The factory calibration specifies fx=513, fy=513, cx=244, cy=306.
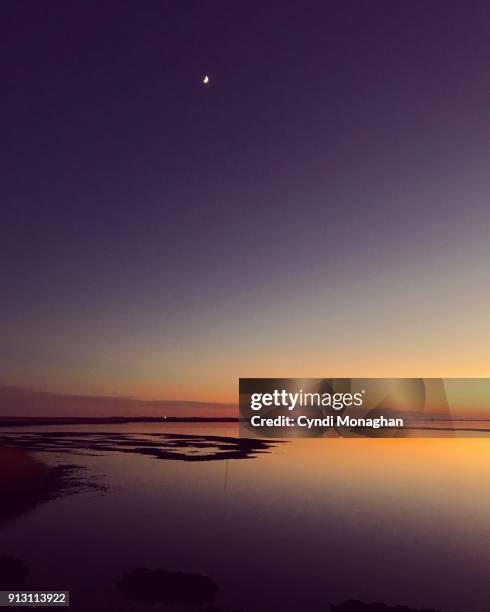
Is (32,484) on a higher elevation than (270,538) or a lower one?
higher

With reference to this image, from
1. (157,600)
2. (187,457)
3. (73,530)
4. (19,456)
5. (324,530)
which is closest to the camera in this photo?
(157,600)

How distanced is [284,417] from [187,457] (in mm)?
17529

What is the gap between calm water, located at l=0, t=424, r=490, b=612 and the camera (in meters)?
14.2

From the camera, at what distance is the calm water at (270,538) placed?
1423 cm

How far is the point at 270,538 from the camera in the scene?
64.8 ft

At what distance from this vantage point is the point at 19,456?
41781 millimetres

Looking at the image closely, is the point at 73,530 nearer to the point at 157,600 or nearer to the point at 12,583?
the point at 12,583

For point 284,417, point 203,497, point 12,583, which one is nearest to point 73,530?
point 12,583

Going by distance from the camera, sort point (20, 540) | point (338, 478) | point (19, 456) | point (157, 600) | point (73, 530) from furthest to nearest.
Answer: point (19, 456) → point (338, 478) → point (73, 530) → point (20, 540) → point (157, 600)

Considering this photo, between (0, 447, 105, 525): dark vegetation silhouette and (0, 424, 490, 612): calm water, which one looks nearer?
(0, 424, 490, 612): calm water

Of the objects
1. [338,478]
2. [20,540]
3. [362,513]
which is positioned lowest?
[20,540]

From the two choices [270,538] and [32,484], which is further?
[32,484]

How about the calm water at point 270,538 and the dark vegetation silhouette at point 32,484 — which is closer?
the calm water at point 270,538

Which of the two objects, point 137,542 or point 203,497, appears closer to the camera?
point 137,542
